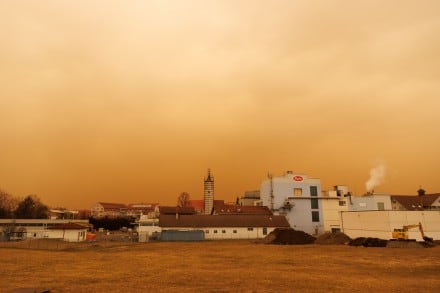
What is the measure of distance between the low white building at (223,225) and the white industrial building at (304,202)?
1017 centimetres

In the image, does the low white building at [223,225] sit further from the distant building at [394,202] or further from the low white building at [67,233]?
the distant building at [394,202]

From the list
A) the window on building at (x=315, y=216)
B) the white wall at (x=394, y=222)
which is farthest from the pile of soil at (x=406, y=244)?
the window on building at (x=315, y=216)

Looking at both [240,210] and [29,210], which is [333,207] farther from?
[29,210]

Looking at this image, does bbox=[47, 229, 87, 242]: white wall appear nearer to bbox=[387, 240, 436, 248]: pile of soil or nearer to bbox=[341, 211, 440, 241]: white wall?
bbox=[387, 240, 436, 248]: pile of soil

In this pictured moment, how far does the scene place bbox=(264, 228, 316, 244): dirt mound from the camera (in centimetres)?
5603

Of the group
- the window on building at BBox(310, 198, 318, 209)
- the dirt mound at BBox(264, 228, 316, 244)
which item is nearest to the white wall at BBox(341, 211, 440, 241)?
the dirt mound at BBox(264, 228, 316, 244)

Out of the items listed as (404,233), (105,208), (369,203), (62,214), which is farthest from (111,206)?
(404,233)

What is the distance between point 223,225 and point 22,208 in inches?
2869

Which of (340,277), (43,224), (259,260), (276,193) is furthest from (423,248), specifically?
(43,224)

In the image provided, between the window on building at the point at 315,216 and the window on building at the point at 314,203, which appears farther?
the window on building at the point at 314,203

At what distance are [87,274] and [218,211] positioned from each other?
183 ft

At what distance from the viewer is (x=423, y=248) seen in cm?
4650

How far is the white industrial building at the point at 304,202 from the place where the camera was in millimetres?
82500

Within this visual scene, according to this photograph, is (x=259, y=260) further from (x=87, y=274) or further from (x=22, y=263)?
(x=22, y=263)
